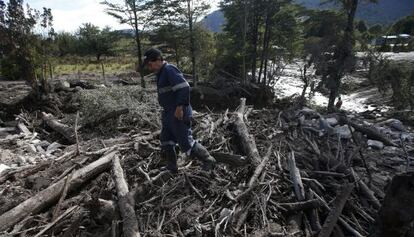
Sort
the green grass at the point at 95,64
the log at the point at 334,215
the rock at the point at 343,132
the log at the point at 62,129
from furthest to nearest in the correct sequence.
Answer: the green grass at the point at 95,64
the log at the point at 62,129
the rock at the point at 343,132
the log at the point at 334,215

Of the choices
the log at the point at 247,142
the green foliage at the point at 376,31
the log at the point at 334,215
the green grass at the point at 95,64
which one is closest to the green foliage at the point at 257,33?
the green foliage at the point at 376,31

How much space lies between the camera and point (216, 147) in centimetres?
591

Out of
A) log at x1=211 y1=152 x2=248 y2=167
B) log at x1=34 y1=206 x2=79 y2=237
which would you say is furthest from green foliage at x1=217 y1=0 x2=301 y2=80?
log at x1=34 y1=206 x2=79 y2=237

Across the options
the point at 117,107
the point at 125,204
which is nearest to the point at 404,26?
the point at 117,107

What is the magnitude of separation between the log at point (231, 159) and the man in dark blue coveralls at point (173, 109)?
1.10ft

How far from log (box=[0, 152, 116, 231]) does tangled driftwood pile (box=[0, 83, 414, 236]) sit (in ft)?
0.04

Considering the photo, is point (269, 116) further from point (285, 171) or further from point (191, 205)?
point (191, 205)

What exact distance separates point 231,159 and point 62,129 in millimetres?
5259

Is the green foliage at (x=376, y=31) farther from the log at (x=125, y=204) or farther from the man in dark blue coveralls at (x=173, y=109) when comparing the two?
the log at (x=125, y=204)

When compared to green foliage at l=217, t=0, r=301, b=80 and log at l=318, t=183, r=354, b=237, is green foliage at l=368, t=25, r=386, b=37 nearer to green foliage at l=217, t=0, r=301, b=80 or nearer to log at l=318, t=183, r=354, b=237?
green foliage at l=217, t=0, r=301, b=80

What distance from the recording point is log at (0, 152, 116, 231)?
12.9ft

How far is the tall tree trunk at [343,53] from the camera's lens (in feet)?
54.4

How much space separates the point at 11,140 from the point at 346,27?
15.9 meters

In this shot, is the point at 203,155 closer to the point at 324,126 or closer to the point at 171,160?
the point at 171,160
